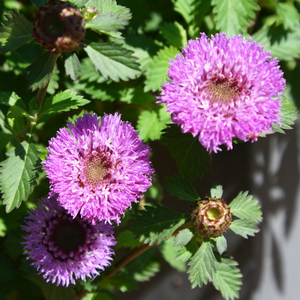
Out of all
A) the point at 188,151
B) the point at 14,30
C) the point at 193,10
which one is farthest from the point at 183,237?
the point at 193,10

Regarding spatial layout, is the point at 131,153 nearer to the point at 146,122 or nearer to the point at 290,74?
the point at 146,122

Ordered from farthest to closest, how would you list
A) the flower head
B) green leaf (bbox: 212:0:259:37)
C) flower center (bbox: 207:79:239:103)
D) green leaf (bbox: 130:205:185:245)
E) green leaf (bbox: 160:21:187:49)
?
1. green leaf (bbox: 160:21:187:49)
2. green leaf (bbox: 212:0:259:37)
3. green leaf (bbox: 130:205:185:245)
4. flower center (bbox: 207:79:239:103)
5. the flower head

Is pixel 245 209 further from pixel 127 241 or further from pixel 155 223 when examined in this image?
pixel 127 241

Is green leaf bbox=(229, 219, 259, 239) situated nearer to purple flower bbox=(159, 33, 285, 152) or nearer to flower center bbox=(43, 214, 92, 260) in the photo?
purple flower bbox=(159, 33, 285, 152)

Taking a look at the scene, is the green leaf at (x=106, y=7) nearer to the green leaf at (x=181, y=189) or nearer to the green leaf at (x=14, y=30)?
the green leaf at (x=14, y=30)

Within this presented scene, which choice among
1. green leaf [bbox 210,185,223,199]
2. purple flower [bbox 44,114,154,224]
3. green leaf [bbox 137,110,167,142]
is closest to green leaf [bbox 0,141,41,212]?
purple flower [bbox 44,114,154,224]

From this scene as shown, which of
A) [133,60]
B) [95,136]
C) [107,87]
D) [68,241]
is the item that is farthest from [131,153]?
[107,87]
